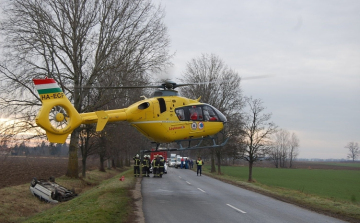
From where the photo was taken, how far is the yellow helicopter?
12438 mm

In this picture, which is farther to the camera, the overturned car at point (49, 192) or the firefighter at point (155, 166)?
the firefighter at point (155, 166)

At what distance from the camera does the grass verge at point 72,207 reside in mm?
10414

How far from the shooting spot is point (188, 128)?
1546 cm

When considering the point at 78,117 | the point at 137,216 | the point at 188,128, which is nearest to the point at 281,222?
the point at 137,216

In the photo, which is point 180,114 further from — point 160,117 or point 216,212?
point 216,212

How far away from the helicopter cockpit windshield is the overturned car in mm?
8435

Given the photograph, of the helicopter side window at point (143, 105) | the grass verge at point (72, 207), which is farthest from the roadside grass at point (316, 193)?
the helicopter side window at point (143, 105)

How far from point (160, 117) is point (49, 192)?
858cm

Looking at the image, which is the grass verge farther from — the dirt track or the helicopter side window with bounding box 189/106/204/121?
the helicopter side window with bounding box 189/106/204/121

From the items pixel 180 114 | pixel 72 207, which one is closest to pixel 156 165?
pixel 180 114

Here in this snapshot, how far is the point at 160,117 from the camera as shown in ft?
48.4

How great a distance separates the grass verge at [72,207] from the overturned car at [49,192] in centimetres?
32

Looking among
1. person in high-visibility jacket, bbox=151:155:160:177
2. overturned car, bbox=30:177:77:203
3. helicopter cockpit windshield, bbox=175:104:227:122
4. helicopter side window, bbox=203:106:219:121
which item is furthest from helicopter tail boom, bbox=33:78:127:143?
person in high-visibility jacket, bbox=151:155:160:177

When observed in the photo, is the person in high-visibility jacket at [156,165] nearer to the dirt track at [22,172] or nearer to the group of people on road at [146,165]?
the group of people on road at [146,165]
